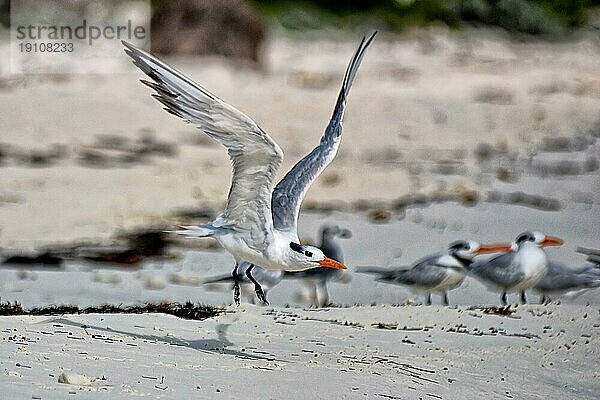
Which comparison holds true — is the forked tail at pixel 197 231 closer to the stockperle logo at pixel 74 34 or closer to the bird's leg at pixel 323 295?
the bird's leg at pixel 323 295

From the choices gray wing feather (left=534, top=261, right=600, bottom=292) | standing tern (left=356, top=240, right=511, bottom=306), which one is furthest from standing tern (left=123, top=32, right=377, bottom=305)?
gray wing feather (left=534, top=261, right=600, bottom=292)

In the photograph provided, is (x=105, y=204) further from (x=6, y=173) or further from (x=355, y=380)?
(x=355, y=380)

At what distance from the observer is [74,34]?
2214cm

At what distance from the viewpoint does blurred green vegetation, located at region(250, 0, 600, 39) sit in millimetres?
19438

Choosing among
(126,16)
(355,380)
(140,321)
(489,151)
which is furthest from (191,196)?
(126,16)

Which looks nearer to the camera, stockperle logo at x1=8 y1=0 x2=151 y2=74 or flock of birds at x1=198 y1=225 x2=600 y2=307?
flock of birds at x1=198 y1=225 x2=600 y2=307

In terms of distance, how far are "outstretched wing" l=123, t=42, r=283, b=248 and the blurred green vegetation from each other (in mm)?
13764

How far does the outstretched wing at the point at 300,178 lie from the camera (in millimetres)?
5660

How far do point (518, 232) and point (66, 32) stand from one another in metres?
13.9

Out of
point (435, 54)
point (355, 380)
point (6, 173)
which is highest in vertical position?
point (435, 54)

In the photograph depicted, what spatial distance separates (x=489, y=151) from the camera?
14.3 meters

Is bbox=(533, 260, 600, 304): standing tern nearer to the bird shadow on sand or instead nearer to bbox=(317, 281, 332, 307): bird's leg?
bbox=(317, 281, 332, 307): bird's leg

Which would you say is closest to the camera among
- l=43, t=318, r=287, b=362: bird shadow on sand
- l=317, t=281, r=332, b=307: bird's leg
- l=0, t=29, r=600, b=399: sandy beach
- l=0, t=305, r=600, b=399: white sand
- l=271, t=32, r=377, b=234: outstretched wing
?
l=0, t=305, r=600, b=399: white sand

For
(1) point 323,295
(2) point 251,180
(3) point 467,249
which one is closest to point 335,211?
(1) point 323,295
